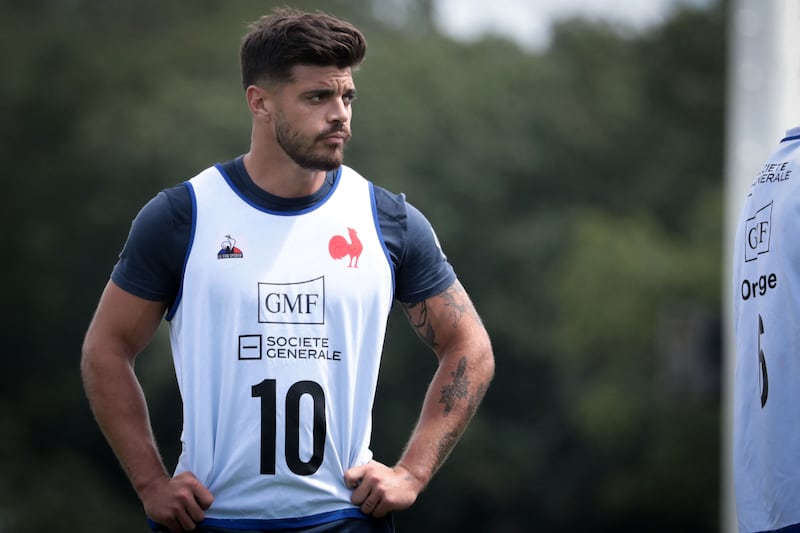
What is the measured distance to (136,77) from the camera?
41.2 metres

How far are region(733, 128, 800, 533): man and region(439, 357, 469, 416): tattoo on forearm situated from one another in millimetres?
805

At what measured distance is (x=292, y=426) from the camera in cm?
394

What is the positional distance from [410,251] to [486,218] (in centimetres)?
3727

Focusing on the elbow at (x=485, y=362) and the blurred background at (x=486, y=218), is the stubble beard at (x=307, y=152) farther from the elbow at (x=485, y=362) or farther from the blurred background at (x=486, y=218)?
the blurred background at (x=486, y=218)

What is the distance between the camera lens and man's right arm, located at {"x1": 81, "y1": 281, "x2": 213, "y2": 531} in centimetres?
401

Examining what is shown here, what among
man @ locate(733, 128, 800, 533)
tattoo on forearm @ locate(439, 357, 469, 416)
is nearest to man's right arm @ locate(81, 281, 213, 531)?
tattoo on forearm @ locate(439, 357, 469, 416)

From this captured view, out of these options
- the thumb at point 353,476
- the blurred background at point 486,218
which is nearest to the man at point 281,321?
the thumb at point 353,476

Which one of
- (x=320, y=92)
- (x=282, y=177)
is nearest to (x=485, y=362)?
(x=282, y=177)

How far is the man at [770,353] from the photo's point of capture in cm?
371

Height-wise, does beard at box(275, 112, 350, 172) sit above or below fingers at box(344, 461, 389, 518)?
above

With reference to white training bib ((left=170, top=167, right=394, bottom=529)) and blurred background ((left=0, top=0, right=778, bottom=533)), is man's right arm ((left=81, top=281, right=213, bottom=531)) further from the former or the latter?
blurred background ((left=0, top=0, right=778, bottom=533))

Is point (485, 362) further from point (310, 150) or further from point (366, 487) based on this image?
point (310, 150)

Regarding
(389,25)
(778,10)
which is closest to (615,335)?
(389,25)

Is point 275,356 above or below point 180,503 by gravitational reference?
above
